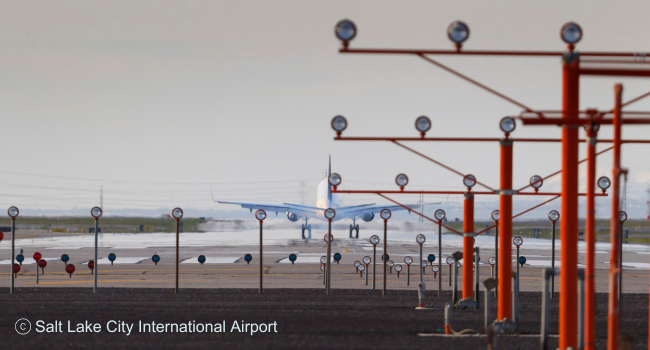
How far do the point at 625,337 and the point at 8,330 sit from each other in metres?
12.3

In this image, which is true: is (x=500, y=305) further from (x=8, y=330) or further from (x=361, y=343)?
(x=8, y=330)

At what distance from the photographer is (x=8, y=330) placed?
14000 mm

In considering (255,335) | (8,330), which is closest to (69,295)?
(8,330)

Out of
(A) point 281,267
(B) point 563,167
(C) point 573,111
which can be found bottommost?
(A) point 281,267

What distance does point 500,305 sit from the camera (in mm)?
14477

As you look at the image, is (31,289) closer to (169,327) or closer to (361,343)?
(169,327)

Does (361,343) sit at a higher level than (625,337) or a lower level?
lower

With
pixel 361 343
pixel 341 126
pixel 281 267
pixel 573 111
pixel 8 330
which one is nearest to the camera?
pixel 573 111

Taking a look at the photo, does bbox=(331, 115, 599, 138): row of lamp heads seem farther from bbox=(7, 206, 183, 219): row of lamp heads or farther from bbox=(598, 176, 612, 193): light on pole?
bbox=(7, 206, 183, 219): row of lamp heads

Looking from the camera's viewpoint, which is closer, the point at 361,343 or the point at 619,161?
the point at 619,161

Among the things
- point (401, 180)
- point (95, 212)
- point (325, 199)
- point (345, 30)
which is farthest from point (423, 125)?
point (325, 199)

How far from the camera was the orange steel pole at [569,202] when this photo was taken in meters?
10.3

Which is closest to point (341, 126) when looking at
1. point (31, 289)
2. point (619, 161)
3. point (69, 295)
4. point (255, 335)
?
point (255, 335)

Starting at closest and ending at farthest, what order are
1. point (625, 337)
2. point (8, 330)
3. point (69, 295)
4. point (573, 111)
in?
point (625, 337), point (573, 111), point (8, 330), point (69, 295)
